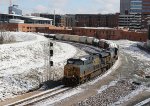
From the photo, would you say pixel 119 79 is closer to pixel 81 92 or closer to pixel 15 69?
pixel 81 92

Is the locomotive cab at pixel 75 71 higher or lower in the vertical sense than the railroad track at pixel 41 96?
higher

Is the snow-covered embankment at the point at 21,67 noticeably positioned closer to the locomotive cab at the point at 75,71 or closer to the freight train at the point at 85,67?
the locomotive cab at the point at 75,71

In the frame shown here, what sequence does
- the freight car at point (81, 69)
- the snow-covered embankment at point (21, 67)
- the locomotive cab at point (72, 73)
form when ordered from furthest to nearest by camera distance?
1. the freight car at point (81, 69)
2. the locomotive cab at point (72, 73)
3. the snow-covered embankment at point (21, 67)

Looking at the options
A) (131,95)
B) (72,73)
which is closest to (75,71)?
(72,73)

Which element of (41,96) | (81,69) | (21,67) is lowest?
(41,96)

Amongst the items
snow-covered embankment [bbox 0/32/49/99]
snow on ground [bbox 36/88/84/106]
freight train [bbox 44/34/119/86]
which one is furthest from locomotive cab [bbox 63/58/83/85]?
snow-covered embankment [bbox 0/32/49/99]

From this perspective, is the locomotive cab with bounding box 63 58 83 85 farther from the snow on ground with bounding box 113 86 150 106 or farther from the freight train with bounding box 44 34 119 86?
the snow on ground with bounding box 113 86 150 106

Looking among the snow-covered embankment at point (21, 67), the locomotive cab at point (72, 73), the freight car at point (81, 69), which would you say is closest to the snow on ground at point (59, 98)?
the locomotive cab at point (72, 73)

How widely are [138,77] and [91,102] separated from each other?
45.4 feet

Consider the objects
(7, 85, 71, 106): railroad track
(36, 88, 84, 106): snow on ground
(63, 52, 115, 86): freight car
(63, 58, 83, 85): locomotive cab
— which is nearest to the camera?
(7, 85, 71, 106): railroad track

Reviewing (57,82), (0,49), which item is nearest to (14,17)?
(0,49)

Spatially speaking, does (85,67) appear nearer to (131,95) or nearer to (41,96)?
(131,95)

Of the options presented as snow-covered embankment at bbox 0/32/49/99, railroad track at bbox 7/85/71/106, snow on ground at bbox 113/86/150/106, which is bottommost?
snow on ground at bbox 113/86/150/106

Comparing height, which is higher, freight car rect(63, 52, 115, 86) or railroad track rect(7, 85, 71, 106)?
freight car rect(63, 52, 115, 86)
